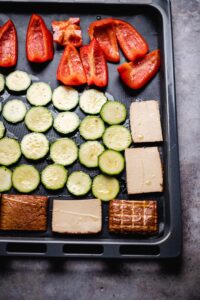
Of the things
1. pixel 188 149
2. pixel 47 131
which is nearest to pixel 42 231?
pixel 47 131

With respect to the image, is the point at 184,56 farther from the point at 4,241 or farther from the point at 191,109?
the point at 4,241

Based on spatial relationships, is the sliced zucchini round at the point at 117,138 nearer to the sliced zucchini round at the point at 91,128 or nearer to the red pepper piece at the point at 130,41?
the sliced zucchini round at the point at 91,128

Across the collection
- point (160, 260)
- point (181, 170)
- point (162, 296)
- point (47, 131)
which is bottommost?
point (162, 296)

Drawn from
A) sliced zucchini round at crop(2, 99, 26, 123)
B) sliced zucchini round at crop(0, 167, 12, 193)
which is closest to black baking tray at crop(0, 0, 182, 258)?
sliced zucchini round at crop(2, 99, 26, 123)

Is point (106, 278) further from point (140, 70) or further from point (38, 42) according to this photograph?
point (38, 42)

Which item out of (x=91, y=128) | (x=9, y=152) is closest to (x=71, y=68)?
(x=91, y=128)

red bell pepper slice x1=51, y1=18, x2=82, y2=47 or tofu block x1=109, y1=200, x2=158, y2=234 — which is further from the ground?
red bell pepper slice x1=51, y1=18, x2=82, y2=47

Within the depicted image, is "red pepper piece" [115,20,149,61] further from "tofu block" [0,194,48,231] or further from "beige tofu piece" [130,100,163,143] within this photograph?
"tofu block" [0,194,48,231]
